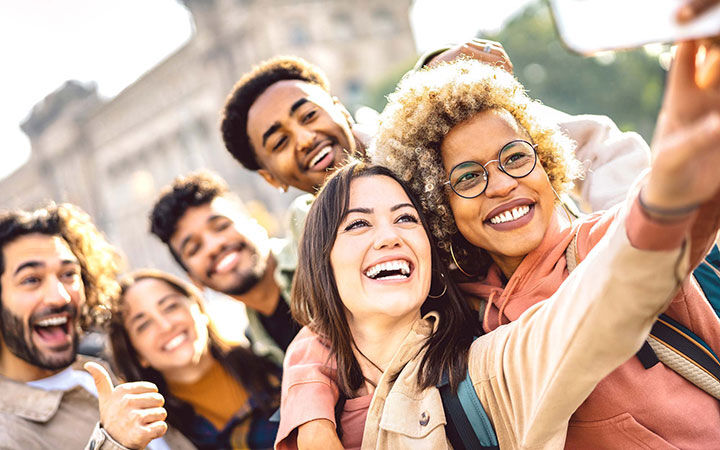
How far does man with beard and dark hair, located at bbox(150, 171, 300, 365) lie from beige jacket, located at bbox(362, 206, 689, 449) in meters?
1.88

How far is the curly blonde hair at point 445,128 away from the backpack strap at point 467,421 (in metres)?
0.63

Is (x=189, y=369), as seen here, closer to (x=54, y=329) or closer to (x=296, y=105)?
(x=54, y=329)

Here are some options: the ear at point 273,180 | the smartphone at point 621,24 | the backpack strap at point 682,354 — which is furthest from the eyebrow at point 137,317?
the smartphone at point 621,24

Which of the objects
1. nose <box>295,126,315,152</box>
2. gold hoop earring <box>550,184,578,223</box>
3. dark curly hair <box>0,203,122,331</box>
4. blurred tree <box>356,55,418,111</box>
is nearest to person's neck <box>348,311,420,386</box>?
gold hoop earring <box>550,184,578,223</box>

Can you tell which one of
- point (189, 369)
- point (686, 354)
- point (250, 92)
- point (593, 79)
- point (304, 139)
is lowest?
point (593, 79)

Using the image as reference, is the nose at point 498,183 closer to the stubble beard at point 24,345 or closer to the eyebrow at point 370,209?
the eyebrow at point 370,209

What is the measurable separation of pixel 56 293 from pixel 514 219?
2387mm

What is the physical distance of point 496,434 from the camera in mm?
1692

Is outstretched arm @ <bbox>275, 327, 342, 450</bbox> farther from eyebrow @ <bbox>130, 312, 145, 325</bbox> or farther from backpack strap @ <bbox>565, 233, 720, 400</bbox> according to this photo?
eyebrow @ <bbox>130, 312, 145, 325</bbox>

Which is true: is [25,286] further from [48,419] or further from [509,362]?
[509,362]

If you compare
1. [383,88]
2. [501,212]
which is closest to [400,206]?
[501,212]

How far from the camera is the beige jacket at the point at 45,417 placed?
2.88 m

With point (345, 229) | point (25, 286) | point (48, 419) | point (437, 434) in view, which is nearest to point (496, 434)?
point (437, 434)

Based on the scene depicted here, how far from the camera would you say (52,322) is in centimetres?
314
